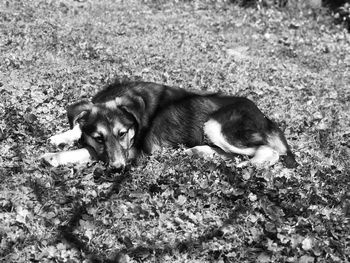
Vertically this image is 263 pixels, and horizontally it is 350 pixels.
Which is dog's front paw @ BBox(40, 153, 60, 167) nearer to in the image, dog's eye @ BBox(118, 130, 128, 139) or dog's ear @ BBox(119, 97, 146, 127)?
dog's eye @ BBox(118, 130, 128, 139)

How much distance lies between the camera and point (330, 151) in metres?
7.34

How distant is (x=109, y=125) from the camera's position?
609 centimetres

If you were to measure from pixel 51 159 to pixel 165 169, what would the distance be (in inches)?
55.3

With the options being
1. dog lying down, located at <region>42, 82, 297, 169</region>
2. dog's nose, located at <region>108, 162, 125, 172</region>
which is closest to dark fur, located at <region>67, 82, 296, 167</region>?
dog lying down, located at <region>42, 82, 297, 169</region>

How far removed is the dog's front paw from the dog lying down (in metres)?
0.01

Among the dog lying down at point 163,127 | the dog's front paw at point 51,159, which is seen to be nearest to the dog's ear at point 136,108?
the dog lying down at point 163,127

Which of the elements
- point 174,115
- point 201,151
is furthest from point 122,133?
point 201,151

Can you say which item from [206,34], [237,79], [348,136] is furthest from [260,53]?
[348,136]

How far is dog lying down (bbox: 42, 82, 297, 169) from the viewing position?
612 cm

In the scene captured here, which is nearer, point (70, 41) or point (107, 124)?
point (107, 124)

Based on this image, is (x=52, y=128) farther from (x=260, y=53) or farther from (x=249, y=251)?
(x=260, y=53)

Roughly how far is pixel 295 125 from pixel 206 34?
536 cm

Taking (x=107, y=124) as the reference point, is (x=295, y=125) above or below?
below

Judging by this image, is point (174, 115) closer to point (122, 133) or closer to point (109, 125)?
point (122, 133)
